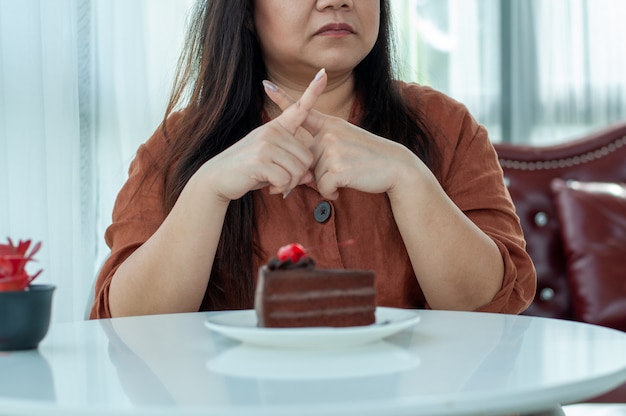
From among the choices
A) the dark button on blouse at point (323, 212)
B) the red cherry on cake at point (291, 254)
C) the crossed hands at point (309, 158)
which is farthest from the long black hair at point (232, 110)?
the red cherry on cake at point (291, 254)

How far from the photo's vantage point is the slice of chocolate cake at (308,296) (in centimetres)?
94

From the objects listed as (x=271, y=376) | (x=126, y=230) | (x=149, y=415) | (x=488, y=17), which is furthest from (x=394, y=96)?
(x=488, y=17)

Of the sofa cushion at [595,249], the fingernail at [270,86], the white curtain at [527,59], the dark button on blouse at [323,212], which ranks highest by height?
the white curtain at [527,59]

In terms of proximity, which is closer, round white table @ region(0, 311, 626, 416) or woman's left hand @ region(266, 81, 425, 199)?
round white table @ region(0, 311, 626, 416)

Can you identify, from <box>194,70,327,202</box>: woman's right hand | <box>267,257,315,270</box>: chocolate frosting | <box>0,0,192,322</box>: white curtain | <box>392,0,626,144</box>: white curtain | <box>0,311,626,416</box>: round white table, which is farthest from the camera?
<box>392,0,626,144</box>: white curtain

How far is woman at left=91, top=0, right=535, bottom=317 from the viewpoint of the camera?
129cm

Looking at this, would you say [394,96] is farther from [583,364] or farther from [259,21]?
[583,364]

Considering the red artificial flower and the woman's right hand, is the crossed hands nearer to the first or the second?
the woman's right hand

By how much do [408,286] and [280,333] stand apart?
759 millimetres

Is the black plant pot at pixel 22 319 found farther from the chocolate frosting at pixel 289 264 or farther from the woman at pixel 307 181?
the woman at pixel 307 181

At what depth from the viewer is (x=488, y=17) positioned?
355cm

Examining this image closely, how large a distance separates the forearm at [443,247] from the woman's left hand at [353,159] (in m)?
0.03

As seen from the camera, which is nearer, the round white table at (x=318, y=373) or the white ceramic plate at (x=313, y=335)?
the round white table at (x=318, y=373)

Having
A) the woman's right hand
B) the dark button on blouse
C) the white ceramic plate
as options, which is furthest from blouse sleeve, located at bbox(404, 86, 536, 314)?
the white ceramic plate
